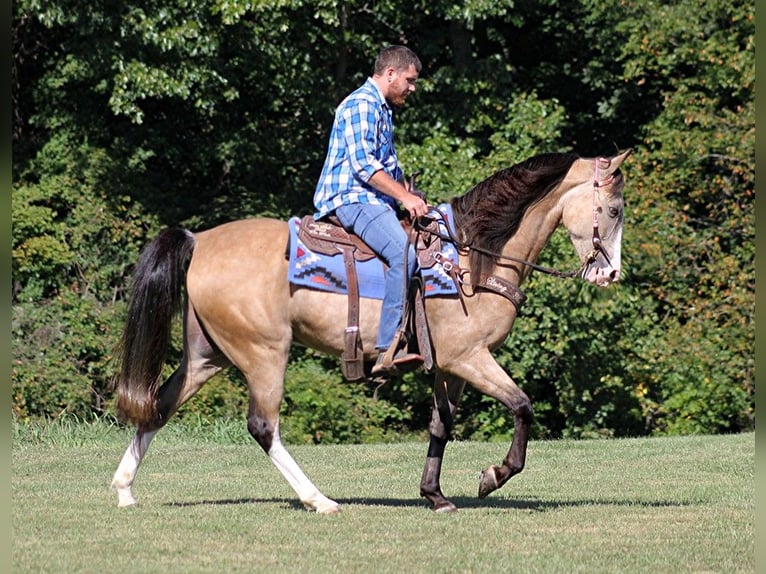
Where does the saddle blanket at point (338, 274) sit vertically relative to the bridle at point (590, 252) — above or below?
below

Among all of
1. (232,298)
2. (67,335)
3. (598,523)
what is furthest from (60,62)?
(598,523)

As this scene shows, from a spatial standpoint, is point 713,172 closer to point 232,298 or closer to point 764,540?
point 232,298

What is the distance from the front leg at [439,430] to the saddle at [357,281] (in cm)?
38

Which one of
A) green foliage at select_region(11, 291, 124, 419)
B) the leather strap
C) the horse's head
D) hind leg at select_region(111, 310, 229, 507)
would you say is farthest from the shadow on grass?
green foliage at select_region(11, 291, 124, 419)

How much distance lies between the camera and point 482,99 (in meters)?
21.1

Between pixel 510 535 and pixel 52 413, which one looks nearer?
pixel 510 535

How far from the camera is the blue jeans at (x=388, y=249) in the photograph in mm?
8750

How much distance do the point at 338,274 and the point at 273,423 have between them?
1.06 m

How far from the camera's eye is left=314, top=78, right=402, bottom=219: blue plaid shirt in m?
8.81

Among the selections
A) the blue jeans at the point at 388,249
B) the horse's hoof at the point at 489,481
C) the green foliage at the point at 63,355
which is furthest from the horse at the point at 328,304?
the green foliage at the point at 63,355

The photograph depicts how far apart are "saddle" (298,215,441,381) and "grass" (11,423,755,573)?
1.04 metres

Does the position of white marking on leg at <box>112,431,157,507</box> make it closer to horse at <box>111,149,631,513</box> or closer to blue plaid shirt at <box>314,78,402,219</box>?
horse at <box>111,149,631,513</box>

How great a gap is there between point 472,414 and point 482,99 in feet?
16.2

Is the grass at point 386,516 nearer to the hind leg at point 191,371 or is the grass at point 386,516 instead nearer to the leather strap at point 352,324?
the hind leg at point 191,371
